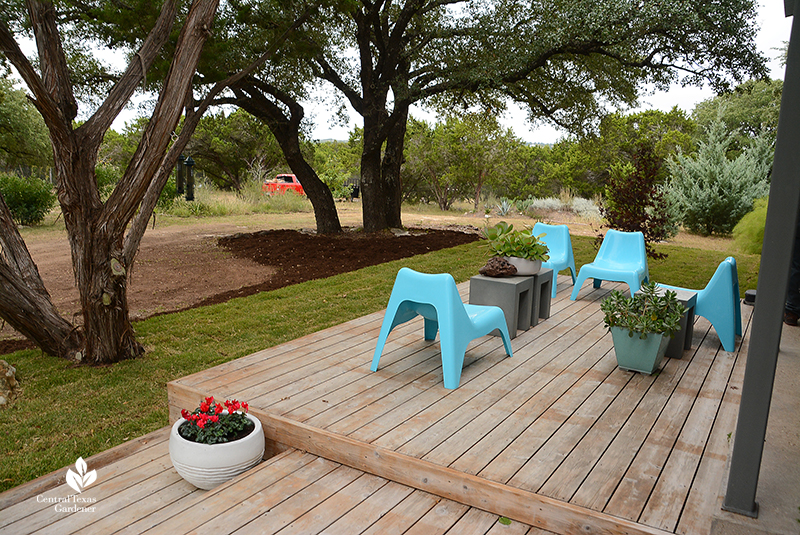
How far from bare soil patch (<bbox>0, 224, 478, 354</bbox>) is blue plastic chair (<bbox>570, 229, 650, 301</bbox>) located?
3.87m

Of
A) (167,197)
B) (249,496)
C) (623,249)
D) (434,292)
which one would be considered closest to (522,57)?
(623,249)

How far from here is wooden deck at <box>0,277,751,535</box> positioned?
193 cm

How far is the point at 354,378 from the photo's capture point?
307cm

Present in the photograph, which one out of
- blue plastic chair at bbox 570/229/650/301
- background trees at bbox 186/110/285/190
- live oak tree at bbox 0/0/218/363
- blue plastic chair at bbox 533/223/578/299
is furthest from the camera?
background trees at bbox 186/110/285/190

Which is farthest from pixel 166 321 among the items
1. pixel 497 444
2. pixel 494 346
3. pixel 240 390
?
pixel 497 444

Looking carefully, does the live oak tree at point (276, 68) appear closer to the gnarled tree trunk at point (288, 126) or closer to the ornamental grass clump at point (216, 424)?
the gnarled tree trunk at point (288, 126)

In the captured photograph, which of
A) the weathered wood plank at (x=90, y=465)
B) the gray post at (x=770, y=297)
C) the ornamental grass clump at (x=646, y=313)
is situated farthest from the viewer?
the ornamental grass clump at (x=646, y=313)

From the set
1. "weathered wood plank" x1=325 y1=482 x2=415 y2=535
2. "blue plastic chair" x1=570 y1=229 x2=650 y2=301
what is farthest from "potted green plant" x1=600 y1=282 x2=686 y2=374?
"weathered wood plank" x1=325 y1=482 x2=415 y2=535

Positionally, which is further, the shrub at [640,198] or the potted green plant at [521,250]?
the shrub at [640,198]

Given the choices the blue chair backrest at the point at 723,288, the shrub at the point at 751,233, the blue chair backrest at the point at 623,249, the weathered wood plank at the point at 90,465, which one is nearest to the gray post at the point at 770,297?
the blue chair backrest at the point at 723,288

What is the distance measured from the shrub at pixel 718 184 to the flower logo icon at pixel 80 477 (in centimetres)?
1233

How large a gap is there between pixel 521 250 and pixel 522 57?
4700 mm

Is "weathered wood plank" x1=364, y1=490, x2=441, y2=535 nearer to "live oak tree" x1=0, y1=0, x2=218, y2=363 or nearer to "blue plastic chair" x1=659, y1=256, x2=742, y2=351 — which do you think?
"blue plastic chair" x1=659, y1=256, x2=742, y2=351

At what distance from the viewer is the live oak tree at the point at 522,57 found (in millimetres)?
6879
